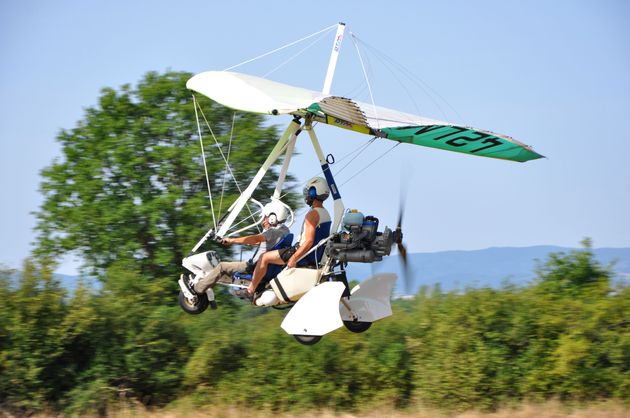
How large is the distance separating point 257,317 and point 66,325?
13.8 ft

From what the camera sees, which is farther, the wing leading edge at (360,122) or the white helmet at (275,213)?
the white helmet at (275,213)

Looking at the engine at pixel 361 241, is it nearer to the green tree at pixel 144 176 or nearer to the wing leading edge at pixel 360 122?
the wing leading edge at pixel 360 122

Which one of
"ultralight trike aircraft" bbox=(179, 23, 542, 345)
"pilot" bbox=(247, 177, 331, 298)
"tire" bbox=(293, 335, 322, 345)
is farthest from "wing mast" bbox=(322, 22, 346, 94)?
"tire" bbox=(293, 335, 322, 345)

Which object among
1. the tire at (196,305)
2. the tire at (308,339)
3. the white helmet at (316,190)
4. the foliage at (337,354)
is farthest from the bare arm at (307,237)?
the foliage at (337,354)

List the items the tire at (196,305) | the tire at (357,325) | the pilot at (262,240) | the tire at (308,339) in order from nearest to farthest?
1. the tire at (308,339)
2. the pilot at (262,240)
3. the tire at (196,305)
4. the tire at (357,325)

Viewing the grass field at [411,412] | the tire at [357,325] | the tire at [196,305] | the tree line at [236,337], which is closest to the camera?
the tire at [196,305]

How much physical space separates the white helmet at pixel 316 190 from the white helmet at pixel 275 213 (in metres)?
0.47

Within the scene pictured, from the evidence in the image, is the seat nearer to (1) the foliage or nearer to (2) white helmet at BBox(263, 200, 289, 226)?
(2) white helmet at BBox(263, 200, 289, 226)

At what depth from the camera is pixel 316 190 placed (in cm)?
1258

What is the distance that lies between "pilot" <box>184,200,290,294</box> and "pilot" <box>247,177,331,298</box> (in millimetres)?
208

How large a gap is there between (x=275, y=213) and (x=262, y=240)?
1.43 feet

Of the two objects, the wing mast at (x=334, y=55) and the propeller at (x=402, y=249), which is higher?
the wing mast at (x=334, y=55)

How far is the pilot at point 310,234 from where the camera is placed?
12.6m

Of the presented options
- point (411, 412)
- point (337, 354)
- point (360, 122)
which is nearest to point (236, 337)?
point (337, 354)
